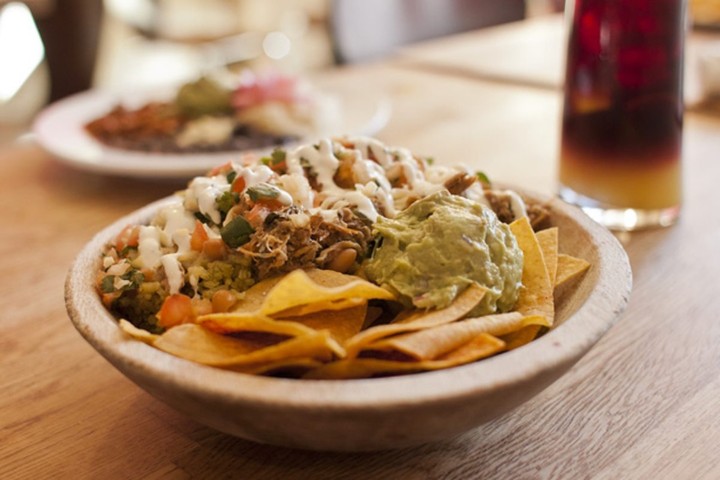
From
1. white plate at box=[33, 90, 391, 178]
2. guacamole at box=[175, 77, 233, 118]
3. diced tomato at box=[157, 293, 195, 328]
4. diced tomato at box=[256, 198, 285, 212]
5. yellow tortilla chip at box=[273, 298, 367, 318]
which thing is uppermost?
diced tomato at box=[256, 198, 285, 212]

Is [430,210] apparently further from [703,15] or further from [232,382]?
[703,15]

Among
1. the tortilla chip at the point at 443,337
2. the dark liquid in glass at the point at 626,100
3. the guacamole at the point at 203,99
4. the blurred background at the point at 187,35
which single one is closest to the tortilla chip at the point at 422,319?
the tortilla chip at the point at 443,337

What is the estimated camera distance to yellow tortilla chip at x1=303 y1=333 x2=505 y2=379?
82cm

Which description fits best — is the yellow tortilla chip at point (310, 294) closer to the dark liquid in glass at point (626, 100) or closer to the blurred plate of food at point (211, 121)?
the dark liquid in glass at point (626, 100)

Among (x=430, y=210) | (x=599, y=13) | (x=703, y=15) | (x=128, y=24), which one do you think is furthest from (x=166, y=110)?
(x=128, y=24)

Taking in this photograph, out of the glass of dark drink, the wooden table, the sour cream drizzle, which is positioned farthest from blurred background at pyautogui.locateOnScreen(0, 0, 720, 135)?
the sour cream drizzle

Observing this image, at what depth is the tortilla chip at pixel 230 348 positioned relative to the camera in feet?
2.69

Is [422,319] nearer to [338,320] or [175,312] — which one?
[338,320]

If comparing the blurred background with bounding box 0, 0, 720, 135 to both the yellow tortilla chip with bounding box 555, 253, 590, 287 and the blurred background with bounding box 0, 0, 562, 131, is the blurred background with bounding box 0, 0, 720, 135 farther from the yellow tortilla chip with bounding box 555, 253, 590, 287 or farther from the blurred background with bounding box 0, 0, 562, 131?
the yellow tortilla chip with bounding box 555, 253, 590, 287

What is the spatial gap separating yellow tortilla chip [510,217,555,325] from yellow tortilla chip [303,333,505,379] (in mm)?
117

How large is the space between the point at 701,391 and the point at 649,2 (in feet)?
2.45

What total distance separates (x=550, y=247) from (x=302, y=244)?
13.8 inches

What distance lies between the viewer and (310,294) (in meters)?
0.89

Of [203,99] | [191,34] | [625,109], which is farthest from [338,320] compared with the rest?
[191,34]
